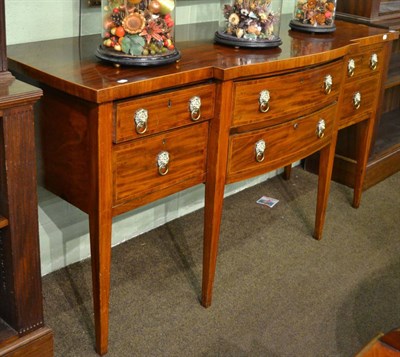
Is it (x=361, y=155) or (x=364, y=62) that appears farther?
(x=361, y=155)

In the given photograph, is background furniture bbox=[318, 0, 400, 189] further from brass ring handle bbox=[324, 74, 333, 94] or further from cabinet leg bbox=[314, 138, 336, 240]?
brass ring handle bbox=[324, 74, 333, 94]

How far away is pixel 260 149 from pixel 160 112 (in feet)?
1.58

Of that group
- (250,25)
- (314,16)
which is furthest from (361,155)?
(250,25)

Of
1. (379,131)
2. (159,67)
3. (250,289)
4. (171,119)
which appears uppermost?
(159,67)

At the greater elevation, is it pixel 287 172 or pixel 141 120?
pixel 141 120

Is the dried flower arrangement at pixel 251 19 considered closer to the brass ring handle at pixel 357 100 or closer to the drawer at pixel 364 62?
the drawer at pixel 364 62

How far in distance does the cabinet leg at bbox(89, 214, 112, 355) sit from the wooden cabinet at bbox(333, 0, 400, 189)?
149 centimetres

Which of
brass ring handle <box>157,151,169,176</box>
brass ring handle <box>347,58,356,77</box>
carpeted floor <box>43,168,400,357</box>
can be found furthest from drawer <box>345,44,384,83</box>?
brass ring handle <box>157,151,169,176</box>

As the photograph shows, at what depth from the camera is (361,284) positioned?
102 inches

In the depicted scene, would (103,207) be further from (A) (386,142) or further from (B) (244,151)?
(A) (386,142)

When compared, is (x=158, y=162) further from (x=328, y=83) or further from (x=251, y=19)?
(x=328, y=83)

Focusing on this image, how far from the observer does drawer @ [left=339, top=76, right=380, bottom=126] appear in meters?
2.80

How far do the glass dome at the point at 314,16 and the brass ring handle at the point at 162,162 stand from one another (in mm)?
1014

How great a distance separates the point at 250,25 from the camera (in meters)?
2.30
